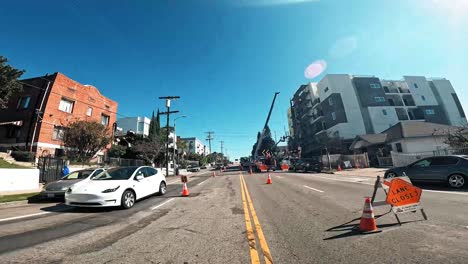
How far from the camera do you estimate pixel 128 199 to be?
8.27m

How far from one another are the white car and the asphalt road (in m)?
0.46

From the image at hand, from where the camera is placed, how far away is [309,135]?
2569 inches

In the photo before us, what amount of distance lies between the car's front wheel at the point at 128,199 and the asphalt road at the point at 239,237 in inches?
25.7

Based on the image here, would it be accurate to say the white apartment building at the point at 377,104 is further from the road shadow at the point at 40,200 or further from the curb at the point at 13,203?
the curb at the point at 13,203

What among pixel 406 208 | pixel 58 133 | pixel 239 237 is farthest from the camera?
pixel 58 133

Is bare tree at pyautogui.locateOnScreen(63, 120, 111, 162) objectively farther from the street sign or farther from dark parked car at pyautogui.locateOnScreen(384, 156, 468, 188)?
dark parked car at pyautogui.locateOnScreen(384, 156, 468, 188)

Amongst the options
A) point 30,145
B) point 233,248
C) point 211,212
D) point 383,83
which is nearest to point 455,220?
point 233,248

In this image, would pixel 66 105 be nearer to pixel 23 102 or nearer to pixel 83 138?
pixel 23 102

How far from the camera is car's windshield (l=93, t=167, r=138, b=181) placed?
8711mm

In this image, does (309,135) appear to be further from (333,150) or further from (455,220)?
(455,220)

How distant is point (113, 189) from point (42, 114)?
24124 millimetres

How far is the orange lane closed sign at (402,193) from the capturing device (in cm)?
534

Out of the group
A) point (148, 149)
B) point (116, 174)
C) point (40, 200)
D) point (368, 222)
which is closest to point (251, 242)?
point (368, 222)

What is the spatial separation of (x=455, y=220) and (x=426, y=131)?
104 ft
